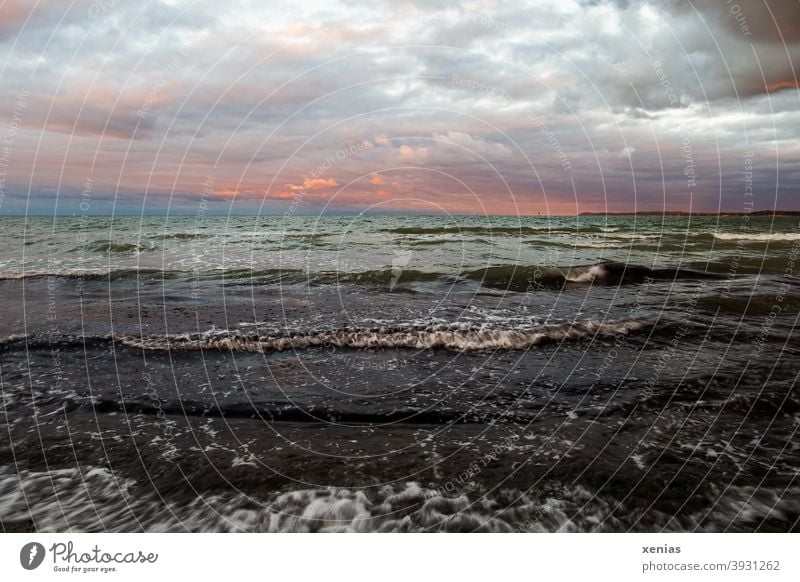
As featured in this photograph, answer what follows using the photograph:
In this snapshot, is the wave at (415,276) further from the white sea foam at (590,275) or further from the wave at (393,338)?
the wave at (393,338)

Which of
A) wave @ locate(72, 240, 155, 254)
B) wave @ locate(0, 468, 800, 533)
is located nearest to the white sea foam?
wave @ locate(0, 468, 800, 533)

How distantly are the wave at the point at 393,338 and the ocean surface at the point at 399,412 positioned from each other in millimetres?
80

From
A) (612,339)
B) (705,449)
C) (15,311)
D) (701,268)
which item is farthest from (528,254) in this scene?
(15,311)

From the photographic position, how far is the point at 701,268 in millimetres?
27953

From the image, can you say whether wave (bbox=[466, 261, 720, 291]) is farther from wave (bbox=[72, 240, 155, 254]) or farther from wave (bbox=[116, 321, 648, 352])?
wave (bbox=[72, 240, 155, 254])

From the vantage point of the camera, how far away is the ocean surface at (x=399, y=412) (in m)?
5.90

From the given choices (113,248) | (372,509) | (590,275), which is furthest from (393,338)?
(113,248)

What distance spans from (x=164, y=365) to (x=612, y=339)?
12.4m

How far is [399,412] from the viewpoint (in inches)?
338

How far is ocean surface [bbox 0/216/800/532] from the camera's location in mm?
5902

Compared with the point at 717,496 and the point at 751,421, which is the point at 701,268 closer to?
the point at 751,421

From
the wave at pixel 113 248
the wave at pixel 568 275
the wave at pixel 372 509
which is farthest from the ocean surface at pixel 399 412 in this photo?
the wave at pixel 113 248

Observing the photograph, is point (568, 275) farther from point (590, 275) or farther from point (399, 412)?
point (399, 412)
